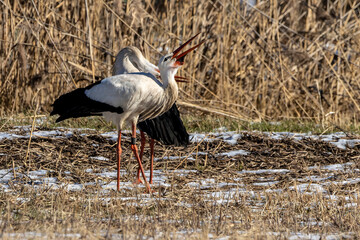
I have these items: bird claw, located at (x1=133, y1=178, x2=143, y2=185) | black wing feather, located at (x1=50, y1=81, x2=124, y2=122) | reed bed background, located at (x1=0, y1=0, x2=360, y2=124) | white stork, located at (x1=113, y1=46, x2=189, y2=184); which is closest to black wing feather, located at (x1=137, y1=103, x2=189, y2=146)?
white stork, located at (x1=113, y1=46, x2=189, y2=184)

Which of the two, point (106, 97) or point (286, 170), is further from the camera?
point (286, 170)

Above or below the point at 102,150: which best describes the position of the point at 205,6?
above

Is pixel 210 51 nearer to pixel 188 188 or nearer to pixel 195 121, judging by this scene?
pixel 195 121

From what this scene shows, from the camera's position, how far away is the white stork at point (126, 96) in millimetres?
4523

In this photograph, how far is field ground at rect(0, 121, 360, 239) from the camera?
3.05 meters

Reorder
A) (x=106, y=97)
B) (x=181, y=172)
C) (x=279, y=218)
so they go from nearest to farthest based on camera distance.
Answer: (x=279, y=218)
(x=106, y=97)
(x=181, y=172)

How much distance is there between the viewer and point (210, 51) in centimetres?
798

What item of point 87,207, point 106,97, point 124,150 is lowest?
Result: point 124,150

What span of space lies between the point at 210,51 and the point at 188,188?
13.1 ft

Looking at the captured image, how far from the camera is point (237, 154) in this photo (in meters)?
5.64

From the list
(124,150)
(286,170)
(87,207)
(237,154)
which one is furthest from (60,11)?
(87,207)

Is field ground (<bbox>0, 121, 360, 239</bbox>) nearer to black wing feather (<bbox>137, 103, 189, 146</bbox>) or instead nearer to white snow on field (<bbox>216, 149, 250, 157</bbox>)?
white snow on field (<bbox>216, 149, 250, 157</bbox>)

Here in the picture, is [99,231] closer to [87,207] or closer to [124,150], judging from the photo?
[87,207]

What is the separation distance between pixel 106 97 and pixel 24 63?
2366 mm
